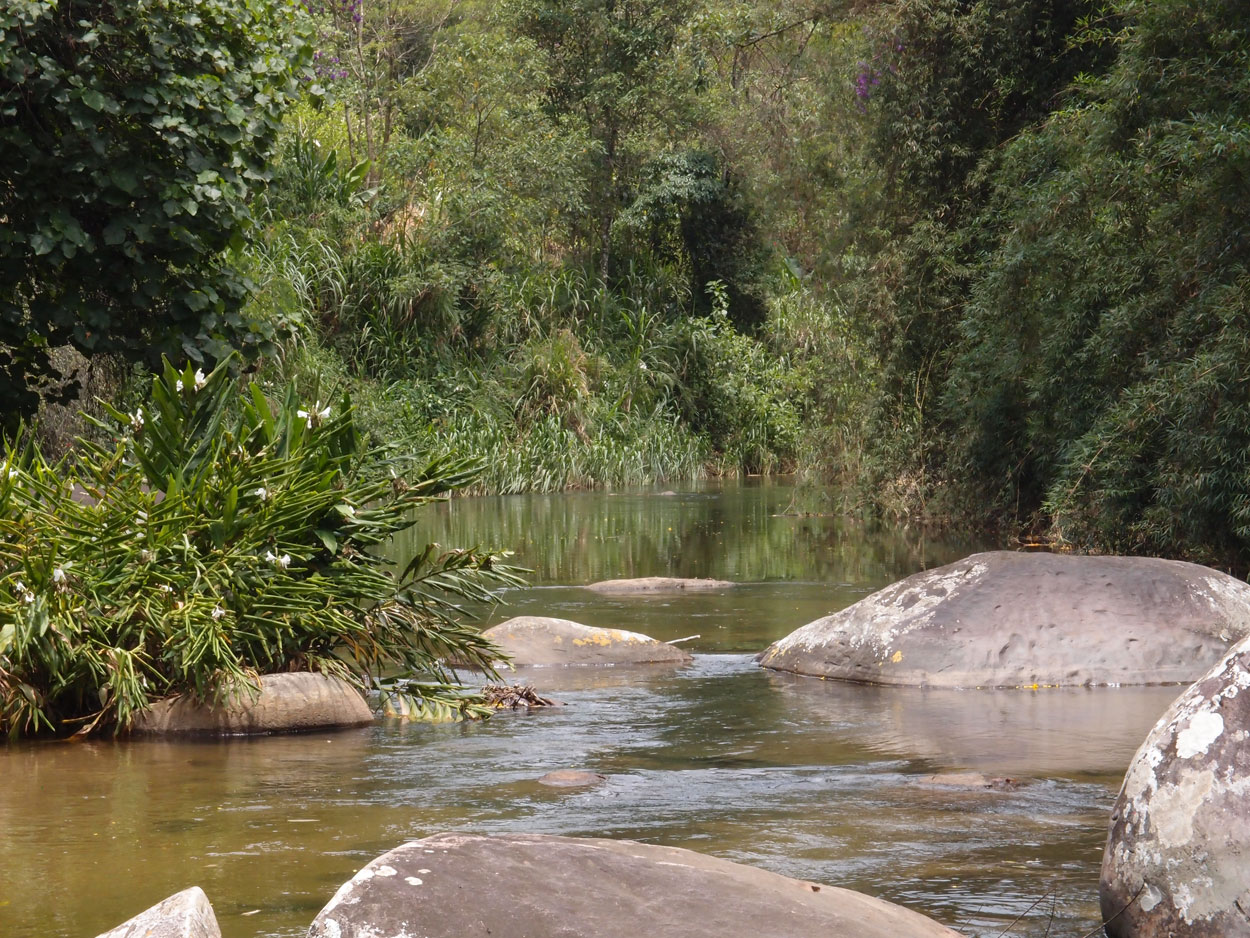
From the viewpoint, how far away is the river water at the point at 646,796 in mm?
4570

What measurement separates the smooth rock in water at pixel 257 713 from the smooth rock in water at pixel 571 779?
1.58 m

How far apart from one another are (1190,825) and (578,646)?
5.53m

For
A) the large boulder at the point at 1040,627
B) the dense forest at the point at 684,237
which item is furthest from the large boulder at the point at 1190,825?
the dense forest at the point at 684,237

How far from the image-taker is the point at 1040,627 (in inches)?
329

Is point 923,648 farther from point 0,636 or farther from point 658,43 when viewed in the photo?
point 658,43

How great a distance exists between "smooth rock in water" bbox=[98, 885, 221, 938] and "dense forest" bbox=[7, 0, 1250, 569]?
17.3 feet

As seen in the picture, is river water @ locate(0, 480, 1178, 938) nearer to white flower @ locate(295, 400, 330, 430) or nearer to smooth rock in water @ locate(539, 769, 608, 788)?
smooth rock in water @ locate(539, 769, 608, 788)

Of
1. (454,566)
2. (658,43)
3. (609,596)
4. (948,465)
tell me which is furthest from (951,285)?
(658,43)

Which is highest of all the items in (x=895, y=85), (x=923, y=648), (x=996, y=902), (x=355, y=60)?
(x=355, y=60)

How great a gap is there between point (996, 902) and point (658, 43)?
28488 millimetres

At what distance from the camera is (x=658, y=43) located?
3111 centimetres

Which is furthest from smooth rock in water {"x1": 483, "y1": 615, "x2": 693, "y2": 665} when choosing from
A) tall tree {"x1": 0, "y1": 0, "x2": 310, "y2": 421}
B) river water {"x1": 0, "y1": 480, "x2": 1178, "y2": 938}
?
tall tree {"x1": 0, "y1": 0, "x2": 310, "y2": 421}

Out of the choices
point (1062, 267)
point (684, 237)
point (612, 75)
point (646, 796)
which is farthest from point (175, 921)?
point (684, 237)

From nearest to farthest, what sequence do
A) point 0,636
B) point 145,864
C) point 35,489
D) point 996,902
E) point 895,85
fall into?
point 996,902 < point 145,864 < point 0,636 < point 35,489 < point 895,85
